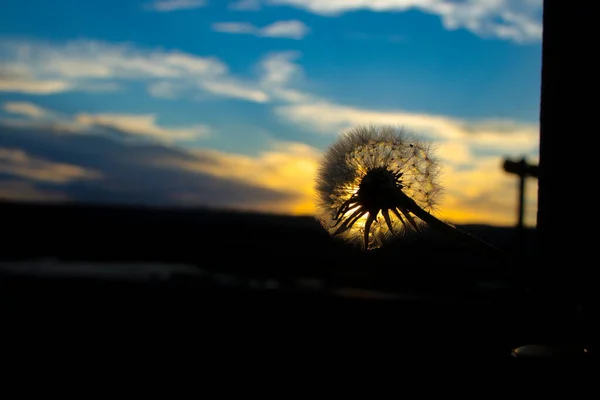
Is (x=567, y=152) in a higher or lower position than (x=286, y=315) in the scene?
higher

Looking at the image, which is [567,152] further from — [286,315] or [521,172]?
[286,315]

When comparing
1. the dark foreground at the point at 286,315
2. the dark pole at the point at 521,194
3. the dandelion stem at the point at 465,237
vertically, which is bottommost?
the dark foreground at the point at 286,315

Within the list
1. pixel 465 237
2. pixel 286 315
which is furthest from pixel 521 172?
pixel 286 315

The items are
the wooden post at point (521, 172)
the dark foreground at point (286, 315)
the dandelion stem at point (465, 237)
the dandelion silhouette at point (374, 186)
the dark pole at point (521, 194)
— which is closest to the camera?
the dandelion stem at point (465, 237)

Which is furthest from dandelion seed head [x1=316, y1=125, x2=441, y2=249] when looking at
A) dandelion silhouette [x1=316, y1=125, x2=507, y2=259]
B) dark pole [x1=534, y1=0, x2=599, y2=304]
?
dark pole [x1=534, y1=0, x2=599, y2=304]

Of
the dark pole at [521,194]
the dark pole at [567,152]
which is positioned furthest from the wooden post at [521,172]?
the dark pole at [567,152]

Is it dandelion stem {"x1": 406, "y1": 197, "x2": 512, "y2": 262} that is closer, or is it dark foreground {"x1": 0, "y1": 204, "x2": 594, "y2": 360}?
dandelion stem {"x1": 406, "y1": 197, "x2": 512, "y2": 262}

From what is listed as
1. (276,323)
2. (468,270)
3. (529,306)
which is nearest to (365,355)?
(276,323)

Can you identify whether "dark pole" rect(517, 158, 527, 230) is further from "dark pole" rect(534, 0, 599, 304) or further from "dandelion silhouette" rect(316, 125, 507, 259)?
"dark pole" rect(534, 0, 599, 304)

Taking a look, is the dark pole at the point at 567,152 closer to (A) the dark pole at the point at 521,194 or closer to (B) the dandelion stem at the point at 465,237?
(B) the dandelion stem at the point at 465,237
